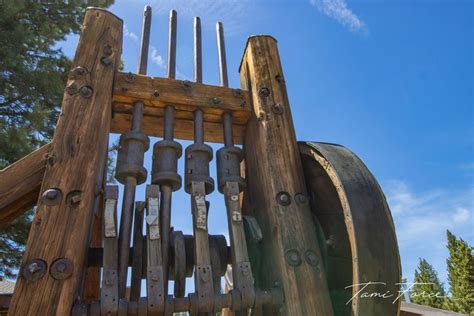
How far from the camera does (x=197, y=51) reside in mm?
2225

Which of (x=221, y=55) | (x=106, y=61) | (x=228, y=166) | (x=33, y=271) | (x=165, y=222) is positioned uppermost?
(x=221, y=55)

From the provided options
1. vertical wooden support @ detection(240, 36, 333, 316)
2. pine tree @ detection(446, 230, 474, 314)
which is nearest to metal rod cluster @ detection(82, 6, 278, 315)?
vertical wooden support @ detection(240, 36, 333, 316)

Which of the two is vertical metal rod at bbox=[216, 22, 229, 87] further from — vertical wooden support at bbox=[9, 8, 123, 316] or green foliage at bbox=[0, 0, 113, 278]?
green foliage at bbox=[0, 0, 113, 278]

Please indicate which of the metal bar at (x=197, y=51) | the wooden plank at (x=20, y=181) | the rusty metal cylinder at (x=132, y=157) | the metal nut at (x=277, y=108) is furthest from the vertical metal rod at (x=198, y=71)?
the wooden plank at (x=20, y=181)

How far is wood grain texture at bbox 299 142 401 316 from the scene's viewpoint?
46.6 inches

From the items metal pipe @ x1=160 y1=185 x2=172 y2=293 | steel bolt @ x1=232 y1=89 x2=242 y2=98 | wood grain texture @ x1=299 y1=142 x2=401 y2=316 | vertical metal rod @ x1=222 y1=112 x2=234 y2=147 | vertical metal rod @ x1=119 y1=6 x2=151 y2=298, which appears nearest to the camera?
wood grain texture @ x1=299 y1=142 x2=401 y2=316

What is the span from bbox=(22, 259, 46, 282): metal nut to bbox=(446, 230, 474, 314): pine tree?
820 inches

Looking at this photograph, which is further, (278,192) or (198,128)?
(198,128)

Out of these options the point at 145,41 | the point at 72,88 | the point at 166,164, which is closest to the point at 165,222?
the point at 166,164

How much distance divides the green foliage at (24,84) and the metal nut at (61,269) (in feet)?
15.7

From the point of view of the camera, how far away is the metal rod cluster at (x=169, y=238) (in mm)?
1292

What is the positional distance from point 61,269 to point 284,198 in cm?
90

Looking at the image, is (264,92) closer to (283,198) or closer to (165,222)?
(283,198)

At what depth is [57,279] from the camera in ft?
3.97
